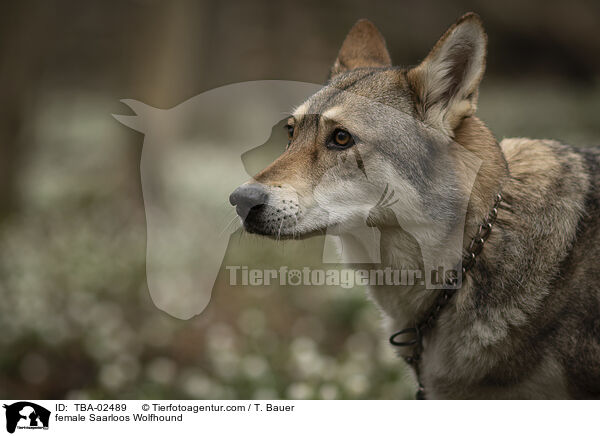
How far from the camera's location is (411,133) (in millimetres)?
2854

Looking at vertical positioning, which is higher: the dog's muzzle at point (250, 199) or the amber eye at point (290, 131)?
the amber eye at point (290, 131)

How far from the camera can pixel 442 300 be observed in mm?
2855

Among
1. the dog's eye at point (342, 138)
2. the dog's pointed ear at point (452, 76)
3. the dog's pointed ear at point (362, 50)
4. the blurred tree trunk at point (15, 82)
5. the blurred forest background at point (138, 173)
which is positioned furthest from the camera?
the blurred tree trunk at point (15, 82)

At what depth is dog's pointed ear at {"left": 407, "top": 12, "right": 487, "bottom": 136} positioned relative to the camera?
2.60 m

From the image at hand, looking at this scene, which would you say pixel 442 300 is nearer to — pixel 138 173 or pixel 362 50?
pixel 362 50

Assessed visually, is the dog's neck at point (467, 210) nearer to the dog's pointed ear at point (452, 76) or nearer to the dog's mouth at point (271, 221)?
the dog's pointed ear at point (452, 76)

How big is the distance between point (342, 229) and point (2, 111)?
5657 mm

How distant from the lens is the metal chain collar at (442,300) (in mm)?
2777

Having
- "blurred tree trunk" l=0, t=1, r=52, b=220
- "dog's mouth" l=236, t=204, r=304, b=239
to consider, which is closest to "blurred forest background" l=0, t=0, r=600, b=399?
"blurred tree trunk" l=0, t=1, r=52, b=220

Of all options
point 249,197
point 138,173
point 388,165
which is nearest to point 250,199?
point 249,197

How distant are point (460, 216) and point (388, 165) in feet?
1.52

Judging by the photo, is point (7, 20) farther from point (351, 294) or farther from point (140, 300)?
point (351, 294)
